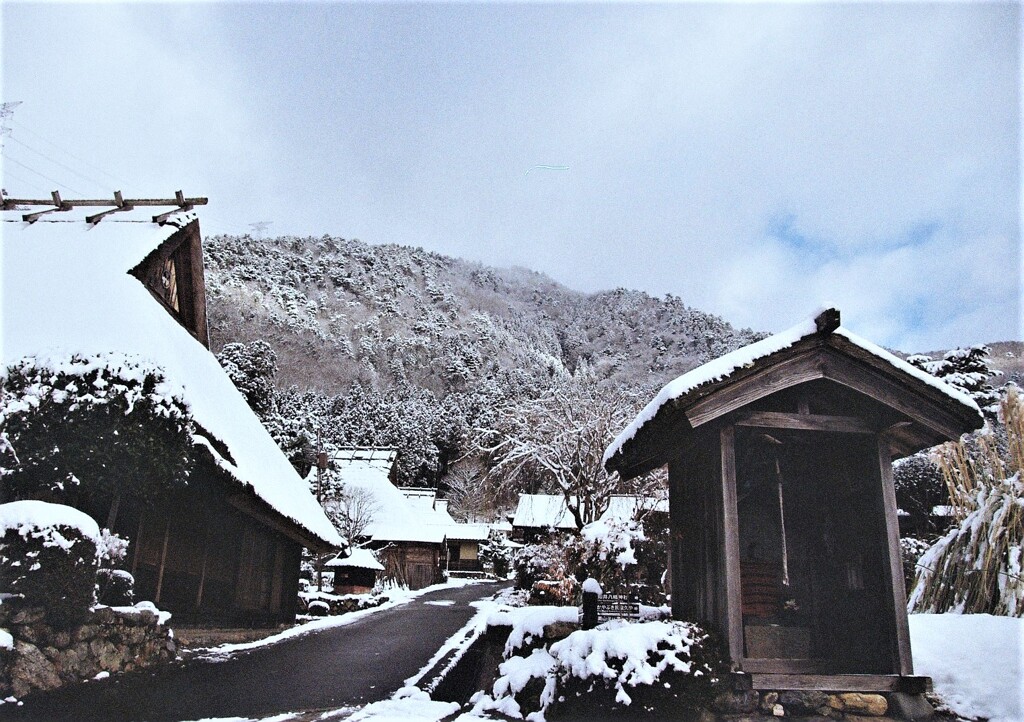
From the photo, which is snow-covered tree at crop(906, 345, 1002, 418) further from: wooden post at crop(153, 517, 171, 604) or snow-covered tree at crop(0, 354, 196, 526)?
snow-covered tree at crop(0, 354, 196, 526)

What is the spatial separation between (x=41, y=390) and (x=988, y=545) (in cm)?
1101

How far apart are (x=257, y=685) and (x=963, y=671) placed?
8.21 meters

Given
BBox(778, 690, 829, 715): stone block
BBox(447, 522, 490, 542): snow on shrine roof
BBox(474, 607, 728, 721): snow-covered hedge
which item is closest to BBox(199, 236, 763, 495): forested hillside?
BBox(447, 522, 490, 542): snow on shrine roof

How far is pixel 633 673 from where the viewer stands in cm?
621

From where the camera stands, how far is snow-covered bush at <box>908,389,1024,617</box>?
286 inches

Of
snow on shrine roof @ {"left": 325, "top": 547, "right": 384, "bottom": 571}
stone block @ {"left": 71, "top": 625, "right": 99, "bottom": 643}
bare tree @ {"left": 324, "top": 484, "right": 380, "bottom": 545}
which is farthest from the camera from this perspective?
bare tree @ {"left": 324, "top": 484, "right": 380, "bottom": 545}

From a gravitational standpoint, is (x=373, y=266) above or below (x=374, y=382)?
above

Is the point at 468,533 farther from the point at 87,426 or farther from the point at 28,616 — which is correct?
the point at 28,616

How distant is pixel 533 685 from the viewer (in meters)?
7.23

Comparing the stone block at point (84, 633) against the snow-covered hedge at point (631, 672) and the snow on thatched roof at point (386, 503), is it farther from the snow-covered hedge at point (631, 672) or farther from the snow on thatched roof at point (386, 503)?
the snow on thatched roof at point (386, 503)

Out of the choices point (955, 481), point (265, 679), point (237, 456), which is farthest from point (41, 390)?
point (955, 481)

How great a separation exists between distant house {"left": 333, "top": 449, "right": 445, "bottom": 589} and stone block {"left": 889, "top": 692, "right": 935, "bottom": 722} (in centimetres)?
3622

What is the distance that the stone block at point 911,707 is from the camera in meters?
6.38

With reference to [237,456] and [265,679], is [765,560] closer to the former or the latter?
[265,679]
